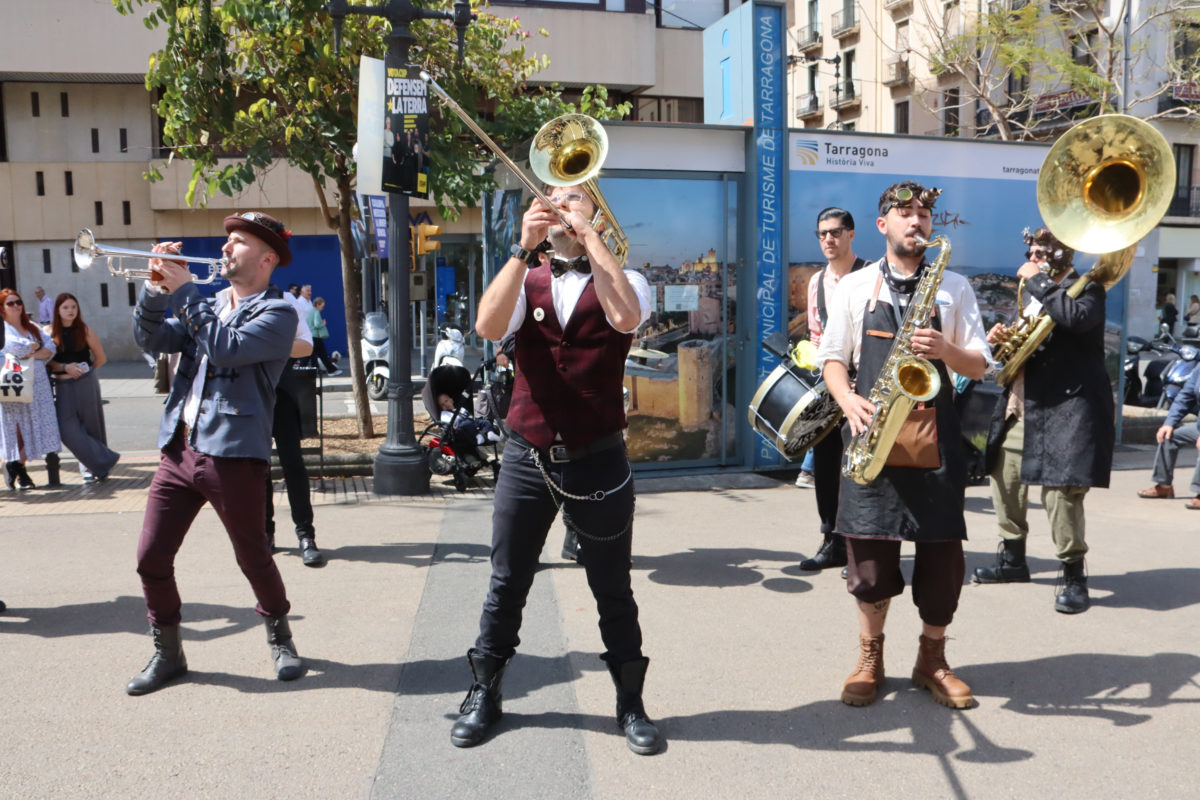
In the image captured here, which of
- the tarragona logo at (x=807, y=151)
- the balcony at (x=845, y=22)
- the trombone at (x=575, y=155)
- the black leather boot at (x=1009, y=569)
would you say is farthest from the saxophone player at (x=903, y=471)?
the balcony at (x=845, y=22)

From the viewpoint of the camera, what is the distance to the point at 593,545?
3463 mm

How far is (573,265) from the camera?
134 inches

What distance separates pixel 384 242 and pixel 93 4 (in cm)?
1231

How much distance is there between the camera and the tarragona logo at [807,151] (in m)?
8.65

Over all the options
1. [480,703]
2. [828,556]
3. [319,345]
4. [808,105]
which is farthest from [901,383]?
[808,105]

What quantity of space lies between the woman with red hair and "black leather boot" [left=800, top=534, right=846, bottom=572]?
6.27m

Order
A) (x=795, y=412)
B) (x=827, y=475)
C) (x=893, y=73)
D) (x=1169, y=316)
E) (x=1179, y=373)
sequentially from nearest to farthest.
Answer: (x=795, y=412) < (x=827, y=475) < (x=1179, y=373) < (x=1169, y=316) < (x=893, y=73)

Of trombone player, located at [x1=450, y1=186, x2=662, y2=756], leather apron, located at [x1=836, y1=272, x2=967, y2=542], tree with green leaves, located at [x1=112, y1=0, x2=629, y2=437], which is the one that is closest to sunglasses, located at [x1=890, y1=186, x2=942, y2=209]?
leather apron, located at [x1=836, y1=272, x2=967, y2=542]

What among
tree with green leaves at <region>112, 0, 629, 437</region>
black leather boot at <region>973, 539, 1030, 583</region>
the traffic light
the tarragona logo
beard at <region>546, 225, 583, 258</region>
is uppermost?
tree with green leaves at <region>112, 0, 629, 437</region>

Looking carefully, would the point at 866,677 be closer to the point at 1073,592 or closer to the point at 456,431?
the point at 1073,592

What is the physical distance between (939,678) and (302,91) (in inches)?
324

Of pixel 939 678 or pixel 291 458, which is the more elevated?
pixel 291 458

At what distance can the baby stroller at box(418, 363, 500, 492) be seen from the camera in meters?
8.40

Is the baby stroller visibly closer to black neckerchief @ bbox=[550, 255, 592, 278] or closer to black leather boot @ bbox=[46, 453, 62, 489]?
black leather boot @ bbox=[46, 453, 62, 489]
